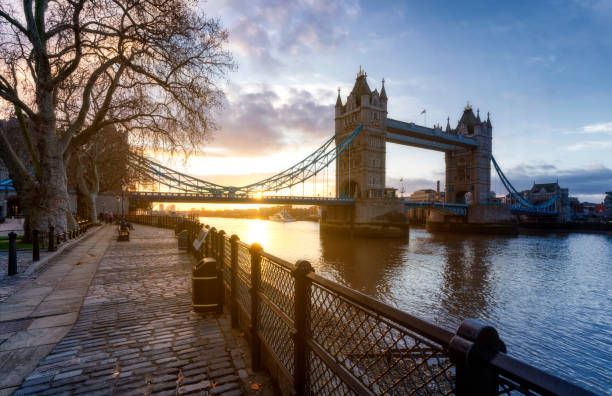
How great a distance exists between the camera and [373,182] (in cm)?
5150

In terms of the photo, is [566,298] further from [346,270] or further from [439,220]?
[439,220]

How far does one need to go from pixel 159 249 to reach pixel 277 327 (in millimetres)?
11386

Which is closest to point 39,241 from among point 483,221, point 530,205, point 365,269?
point 365,269

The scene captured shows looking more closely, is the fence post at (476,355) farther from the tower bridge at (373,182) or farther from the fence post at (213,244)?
the tower bridge at (373,182)

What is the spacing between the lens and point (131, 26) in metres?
11.4

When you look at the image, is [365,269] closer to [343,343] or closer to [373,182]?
[343,343]

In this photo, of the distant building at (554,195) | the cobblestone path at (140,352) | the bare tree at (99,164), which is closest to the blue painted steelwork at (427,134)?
the distant building at (554,195)

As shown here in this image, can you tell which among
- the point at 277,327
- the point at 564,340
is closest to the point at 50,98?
the point at 277,327

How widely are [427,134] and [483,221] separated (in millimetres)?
17831

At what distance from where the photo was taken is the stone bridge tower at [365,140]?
2002 inches

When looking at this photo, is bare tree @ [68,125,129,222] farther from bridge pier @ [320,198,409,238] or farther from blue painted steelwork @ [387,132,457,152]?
blue painted steelwork @ [387,132,457,152]

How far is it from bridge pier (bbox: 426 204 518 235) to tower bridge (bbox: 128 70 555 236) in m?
0.14

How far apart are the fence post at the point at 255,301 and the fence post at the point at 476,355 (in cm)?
266

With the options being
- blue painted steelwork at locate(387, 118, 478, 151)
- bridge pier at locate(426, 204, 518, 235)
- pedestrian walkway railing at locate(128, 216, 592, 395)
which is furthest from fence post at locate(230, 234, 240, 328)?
bridge pier at locate(426, 204, 518, 235)
